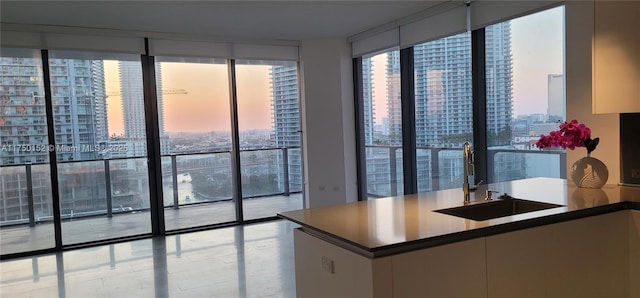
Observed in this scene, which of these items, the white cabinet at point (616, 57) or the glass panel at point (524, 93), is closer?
the white cabinet at point (616, 57)

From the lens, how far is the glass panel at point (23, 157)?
5332mm

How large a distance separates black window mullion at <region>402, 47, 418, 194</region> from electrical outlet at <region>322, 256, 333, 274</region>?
395 centimetres

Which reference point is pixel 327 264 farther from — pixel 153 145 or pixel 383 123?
pixel 153 145

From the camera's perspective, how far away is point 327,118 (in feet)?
22.2

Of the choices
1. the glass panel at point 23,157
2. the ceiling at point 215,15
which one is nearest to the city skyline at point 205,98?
the ceiling at point 215,15

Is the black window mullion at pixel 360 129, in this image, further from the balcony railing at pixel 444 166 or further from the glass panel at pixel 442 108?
the glass panel at pixel 442 108

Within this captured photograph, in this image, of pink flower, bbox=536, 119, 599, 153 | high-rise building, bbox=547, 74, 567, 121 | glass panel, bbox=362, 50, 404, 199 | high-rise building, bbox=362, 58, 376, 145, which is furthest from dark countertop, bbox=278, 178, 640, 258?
high-rise building, bbox=362, 58, 376, 145

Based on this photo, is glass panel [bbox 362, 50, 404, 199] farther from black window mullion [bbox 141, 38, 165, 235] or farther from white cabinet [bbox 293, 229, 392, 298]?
white cabinet [bbox 293, 229, 392, 298]

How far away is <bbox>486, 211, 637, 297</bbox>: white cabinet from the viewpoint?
85.2 inches

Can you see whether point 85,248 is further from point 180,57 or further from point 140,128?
point 180,57

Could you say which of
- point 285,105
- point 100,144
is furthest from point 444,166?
point 100,144

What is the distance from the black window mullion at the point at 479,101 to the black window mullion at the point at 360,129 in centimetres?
225

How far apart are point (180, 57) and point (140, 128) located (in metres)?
1.10

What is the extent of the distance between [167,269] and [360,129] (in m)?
3.49
